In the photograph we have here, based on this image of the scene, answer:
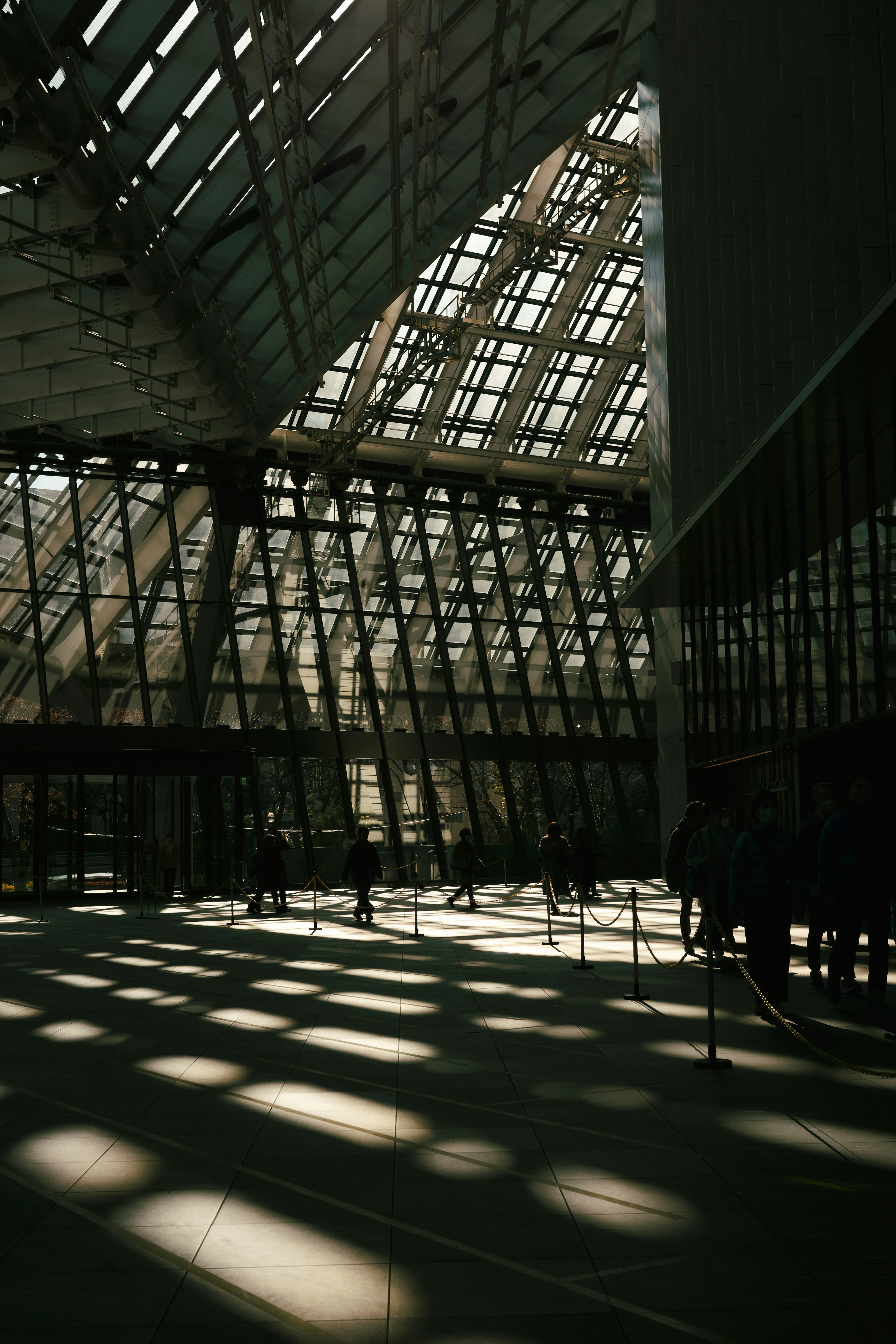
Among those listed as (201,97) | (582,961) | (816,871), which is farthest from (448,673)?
(816,871)

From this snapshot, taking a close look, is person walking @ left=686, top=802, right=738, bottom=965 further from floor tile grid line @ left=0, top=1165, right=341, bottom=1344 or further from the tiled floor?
floor tile grid line @ left=0, top=1165, right=341, bottom=1344

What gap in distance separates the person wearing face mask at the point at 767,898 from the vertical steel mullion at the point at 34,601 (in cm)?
1949

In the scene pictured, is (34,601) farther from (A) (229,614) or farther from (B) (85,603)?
(A) (229,614)

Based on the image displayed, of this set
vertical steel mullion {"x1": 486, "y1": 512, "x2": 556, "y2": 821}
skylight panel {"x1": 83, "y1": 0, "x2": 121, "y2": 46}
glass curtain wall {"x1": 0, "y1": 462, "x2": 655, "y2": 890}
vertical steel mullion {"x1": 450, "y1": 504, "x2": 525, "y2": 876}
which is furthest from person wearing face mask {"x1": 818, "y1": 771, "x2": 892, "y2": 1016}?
vertical steel mullion {"x1": 486, "y1": 512, "x2": 556, "y2": 821}

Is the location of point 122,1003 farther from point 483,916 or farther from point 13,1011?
point 483,916

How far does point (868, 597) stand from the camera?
40.8 feet

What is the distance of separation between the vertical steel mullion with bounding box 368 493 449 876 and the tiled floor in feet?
57.5

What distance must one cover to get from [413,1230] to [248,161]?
1469 centimetres

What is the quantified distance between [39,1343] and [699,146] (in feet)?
58.5

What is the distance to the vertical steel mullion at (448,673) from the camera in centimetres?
2906

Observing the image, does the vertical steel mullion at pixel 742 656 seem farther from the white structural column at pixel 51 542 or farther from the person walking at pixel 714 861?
the white structural column at pixel 51 542

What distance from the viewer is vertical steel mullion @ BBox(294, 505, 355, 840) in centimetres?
2788

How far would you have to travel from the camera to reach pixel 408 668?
29.4 metres

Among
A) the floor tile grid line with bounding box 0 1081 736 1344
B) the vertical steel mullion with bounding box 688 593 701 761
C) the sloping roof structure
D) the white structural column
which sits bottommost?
the floor tile grid line with bounding box 0 1081 736 1344
